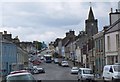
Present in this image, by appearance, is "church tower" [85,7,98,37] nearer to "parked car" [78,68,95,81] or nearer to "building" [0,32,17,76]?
"building" [0,32,17,76]

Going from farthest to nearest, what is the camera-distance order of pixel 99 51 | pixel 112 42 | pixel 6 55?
pixel 6 55 < pixel 99 51 < pixel 112 42

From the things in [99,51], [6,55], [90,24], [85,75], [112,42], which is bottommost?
[85,75]

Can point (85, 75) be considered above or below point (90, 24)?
below

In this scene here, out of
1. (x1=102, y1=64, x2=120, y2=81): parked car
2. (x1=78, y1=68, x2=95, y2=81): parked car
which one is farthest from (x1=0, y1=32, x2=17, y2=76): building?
(x1=102, y1=64, x2=120, y2=81): parked car

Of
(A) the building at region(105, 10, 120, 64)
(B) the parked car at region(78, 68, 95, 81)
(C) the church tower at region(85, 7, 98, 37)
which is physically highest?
(C) the church tower at region(85, 7, 98, 37)

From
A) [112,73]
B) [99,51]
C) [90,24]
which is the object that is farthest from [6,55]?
[90,24]

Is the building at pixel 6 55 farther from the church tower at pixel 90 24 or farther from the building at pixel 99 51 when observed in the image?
the church tower at pixel 90 24

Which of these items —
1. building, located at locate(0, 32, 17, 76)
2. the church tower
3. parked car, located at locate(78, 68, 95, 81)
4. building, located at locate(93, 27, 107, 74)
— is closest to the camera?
parked car, located at locate(78, 68, 95, 81)

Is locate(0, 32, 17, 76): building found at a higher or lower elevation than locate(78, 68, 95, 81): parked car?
higher

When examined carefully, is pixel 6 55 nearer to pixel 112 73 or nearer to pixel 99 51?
pixel 99 51

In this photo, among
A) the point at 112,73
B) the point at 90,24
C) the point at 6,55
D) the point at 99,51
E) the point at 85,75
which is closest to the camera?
the point at 112,73

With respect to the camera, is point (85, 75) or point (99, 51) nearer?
point (85, 75)

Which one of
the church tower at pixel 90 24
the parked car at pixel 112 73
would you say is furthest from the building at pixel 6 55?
the church tower at pixel 90 24

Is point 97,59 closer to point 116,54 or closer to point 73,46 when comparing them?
point 116,54
